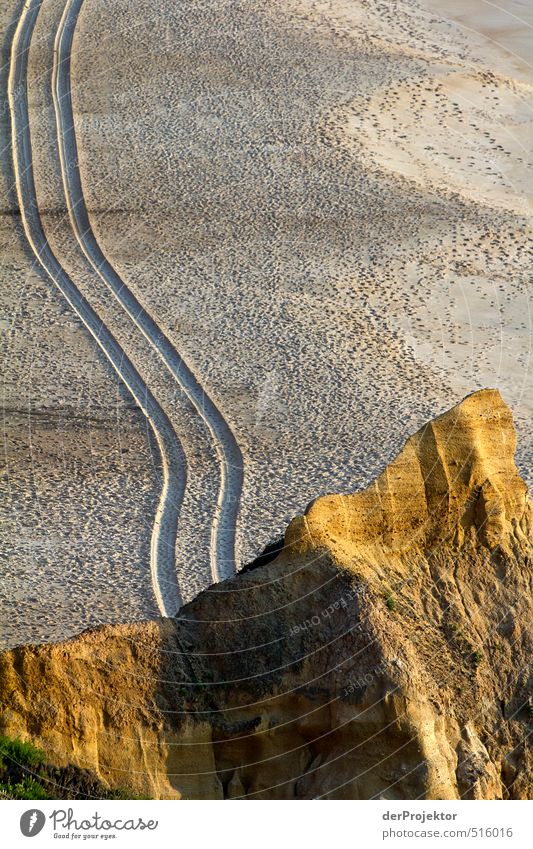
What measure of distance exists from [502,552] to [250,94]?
76.0 feet

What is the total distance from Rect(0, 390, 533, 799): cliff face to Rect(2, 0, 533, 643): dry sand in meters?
5.45

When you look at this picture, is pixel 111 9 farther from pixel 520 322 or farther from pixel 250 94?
pixel 520 322

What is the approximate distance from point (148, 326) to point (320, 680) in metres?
14.3

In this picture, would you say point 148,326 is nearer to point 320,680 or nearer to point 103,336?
point 103,336

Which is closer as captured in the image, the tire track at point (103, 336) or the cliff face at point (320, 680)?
the cliff face at point (320, 680)

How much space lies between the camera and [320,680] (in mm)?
12281

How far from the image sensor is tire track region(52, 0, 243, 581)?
19.9 metres

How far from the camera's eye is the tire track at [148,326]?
1991 cm

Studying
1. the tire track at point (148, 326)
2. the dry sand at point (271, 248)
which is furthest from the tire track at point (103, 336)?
the tire track at point (148, 326)

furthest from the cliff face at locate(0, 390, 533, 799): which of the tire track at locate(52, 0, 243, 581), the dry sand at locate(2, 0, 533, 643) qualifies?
the tire track at locate(52, 0, 243, 581)

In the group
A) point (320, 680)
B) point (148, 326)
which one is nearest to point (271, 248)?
point (148, 326)

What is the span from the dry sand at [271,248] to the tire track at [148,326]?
18 cm

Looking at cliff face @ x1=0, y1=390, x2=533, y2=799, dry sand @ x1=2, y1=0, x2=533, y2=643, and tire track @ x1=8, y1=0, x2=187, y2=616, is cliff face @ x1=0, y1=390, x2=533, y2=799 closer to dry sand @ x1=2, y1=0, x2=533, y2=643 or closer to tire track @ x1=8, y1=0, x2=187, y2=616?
tire track @ x1=8, y1=0, x2=187, y2=616

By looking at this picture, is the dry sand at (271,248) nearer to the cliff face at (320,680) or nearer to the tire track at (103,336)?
the tire track at (103,336)
